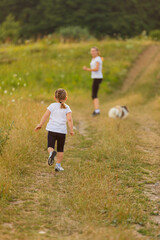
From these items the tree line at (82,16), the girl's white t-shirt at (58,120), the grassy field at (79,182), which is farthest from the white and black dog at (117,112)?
the tree line at (82,16)

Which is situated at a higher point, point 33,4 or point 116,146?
point 33,4

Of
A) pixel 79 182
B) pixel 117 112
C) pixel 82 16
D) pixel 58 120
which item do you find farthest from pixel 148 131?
pixel 82 16

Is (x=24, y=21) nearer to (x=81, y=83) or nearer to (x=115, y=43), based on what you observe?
(x=115, y=43)

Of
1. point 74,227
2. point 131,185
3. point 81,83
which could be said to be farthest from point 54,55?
point 74,227

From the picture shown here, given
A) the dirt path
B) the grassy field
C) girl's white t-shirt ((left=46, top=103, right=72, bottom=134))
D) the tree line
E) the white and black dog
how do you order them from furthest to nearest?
the tree line, the white and black dog, girl's white t-shirt ((left=46, top=103, right=72, bottom=134)), the dirt path, the grassy field

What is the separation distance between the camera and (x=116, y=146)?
269 inches

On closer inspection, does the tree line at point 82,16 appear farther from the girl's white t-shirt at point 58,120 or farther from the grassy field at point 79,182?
the girl's white t-shirt at point 58,120

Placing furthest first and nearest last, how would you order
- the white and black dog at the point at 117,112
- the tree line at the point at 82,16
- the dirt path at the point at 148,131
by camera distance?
the tree line at the point at 82,16, the white and black dog at the point at 117,112, the dirt path at the point at 148,131

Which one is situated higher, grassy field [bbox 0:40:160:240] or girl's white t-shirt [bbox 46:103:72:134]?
girl's white t-shirt [bbox 46:103:72:134]

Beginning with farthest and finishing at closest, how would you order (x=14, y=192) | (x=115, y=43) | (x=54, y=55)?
(x=115, y=43) < (x=54, y=55) < (x=14, y=192)

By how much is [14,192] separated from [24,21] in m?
38.8

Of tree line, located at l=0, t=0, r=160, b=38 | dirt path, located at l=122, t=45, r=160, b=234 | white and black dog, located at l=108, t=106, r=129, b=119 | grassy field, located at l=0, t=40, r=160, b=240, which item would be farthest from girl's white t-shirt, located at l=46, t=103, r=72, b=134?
tree line, located at l=0, t=0, r=160, b=38

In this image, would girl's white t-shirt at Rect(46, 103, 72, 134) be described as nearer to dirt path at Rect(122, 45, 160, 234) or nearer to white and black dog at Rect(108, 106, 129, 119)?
dirt path at Rect(122, 45, 160, 234)

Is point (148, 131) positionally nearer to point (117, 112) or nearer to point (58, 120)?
point (117, 112)
